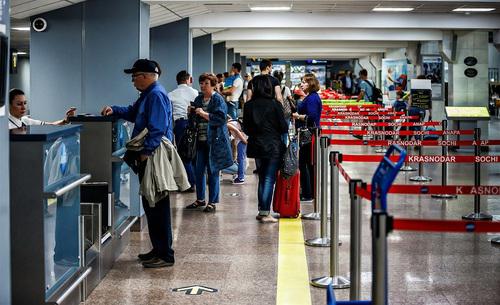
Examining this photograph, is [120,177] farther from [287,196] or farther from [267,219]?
[287,196]

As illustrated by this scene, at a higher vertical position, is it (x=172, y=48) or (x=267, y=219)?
(x=172, y=48)

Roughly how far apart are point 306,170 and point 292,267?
4174 millimetres

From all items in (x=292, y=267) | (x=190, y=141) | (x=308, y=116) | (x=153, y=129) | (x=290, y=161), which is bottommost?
(x=292, y=267)

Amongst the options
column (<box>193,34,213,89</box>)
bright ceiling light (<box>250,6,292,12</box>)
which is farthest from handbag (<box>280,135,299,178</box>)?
column (<box>193,34,213,89</box>)

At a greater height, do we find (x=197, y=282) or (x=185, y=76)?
(x=185, y=76)

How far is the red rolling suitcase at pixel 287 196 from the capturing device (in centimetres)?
947

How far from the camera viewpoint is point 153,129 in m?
6.79

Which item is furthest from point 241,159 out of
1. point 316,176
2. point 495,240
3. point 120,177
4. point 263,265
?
point 263,265

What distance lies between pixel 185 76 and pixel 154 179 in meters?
5.15

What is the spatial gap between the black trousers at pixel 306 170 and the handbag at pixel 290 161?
1.70 metres

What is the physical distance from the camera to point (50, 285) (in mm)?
5238

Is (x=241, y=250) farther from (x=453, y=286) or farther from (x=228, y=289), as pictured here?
(x=453, y=286)

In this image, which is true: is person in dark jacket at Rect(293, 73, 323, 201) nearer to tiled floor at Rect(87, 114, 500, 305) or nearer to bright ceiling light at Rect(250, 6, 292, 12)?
tiled floor at Rect(87, 114, 500, 305)

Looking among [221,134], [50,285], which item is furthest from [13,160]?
[221,134]
